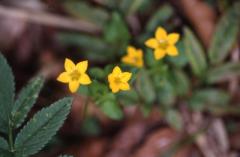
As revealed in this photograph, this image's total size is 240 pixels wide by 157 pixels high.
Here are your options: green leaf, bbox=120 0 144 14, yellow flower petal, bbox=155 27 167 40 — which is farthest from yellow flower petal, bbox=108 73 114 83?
green leaf, bbox=120 0 144 14

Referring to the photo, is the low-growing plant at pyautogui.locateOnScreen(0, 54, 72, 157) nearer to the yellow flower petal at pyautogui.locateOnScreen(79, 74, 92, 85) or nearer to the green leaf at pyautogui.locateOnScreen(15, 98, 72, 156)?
the green leaf at pyautogui.locateOnScreen(15, 98, 72, 156)

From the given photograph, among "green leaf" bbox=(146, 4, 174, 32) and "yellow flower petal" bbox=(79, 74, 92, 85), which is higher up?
"green leaf" bbox=(146, 4, 174, 32)

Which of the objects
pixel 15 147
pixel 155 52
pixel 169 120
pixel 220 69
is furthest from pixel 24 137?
pixel 220 69

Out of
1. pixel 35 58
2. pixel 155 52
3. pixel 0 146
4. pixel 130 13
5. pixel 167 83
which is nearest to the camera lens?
pixel 0 146

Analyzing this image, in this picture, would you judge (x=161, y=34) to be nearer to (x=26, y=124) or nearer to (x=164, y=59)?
(x=164, y=59)

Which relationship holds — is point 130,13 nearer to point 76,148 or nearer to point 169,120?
point 169,120
